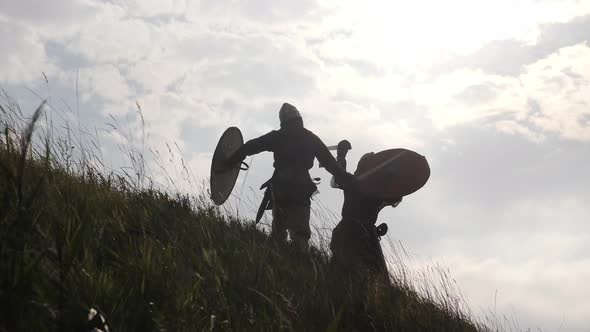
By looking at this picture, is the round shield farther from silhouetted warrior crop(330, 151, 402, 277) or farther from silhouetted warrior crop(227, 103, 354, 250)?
silhouetted warrior crop(330, 151, 402, 277)

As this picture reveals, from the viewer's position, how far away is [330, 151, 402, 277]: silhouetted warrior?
198 inches

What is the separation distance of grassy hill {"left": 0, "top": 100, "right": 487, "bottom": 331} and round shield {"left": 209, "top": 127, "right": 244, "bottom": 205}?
79.6 inches

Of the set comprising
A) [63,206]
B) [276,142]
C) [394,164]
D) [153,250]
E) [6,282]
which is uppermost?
[276,142]

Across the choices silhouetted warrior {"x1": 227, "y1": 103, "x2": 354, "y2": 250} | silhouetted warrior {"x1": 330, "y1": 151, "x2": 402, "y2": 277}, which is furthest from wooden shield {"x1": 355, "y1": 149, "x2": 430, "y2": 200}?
silhouetted warrior {"x1": 227, "y1": 103, "x2": 354, "y2": 250}

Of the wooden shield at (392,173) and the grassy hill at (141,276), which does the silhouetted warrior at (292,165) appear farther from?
the grassy hill at (141,276)

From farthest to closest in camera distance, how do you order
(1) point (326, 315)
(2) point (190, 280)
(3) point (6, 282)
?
(1) point (326, 315), (2) point (190, 280), (3) point (6, 282)

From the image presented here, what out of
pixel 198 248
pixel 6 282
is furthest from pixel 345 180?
pixel 6 282

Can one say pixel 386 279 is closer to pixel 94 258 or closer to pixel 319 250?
pixel 319 250

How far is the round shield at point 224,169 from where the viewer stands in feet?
21.8

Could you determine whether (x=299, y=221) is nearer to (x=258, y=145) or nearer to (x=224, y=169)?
(x=258, y=145)

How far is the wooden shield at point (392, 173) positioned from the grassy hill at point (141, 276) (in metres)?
1.28

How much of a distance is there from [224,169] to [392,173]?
2.15 metres

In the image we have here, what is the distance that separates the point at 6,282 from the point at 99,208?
1526 millimetres

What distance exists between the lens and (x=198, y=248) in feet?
10.5
